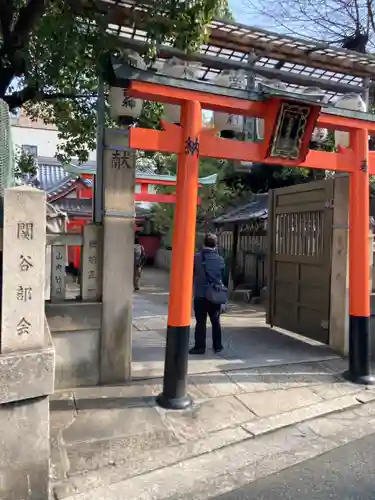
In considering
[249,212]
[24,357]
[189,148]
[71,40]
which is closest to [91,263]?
[189,148]

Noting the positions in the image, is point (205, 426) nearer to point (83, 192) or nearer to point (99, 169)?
point (99, 169)

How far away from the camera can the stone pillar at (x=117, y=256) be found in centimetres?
530

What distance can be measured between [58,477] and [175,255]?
7.84 feet

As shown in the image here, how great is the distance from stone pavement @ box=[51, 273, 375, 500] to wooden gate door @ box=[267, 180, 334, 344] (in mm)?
1069

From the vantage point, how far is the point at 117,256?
17.6 feet

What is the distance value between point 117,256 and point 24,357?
7.92ft

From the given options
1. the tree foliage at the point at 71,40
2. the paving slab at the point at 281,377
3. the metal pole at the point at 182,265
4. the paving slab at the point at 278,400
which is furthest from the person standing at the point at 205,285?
the tree foliage at the point at 71,40

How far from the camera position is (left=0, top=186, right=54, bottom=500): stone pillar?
3004 mm

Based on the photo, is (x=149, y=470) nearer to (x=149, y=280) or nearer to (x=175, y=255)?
(x=175, y=255)

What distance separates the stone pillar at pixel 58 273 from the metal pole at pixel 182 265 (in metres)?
1.33

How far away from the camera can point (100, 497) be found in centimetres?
325

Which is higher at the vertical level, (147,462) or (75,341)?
(75,341)

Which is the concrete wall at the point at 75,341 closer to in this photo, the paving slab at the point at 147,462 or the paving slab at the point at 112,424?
the paving slab at the point at 112,424

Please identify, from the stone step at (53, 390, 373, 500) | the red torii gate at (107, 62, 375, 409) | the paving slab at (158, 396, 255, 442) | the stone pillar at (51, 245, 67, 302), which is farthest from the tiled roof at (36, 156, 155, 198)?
the stone step at (53, 390, 373, 500)
